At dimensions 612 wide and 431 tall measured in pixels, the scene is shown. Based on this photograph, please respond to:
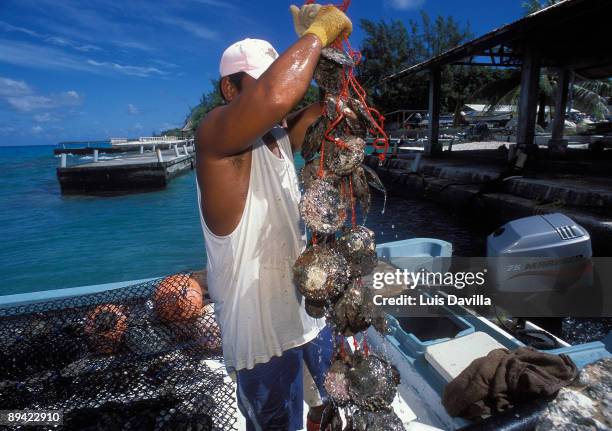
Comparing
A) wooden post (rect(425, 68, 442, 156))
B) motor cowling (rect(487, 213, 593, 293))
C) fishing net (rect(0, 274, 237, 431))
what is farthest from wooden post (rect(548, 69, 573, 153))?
fishing net (rect(0, 274, 237, 431))

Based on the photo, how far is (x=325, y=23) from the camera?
4.40 ft

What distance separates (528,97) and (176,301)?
1438cm

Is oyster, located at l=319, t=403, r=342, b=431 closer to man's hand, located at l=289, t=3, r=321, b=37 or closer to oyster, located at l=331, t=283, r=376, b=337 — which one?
oyster, located at l=331, t=283, r=376, b=337

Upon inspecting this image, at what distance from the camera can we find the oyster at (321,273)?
144cm

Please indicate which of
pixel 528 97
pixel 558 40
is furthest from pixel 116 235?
pixel 558 40

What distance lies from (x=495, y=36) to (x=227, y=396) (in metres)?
13.7

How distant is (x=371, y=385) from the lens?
1488mm

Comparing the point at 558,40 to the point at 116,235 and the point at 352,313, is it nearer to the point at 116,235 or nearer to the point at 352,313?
the point at 352,313

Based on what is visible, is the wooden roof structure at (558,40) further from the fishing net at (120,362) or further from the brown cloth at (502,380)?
the fishing net at (120,362)

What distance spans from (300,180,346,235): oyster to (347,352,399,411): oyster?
24.2 inches

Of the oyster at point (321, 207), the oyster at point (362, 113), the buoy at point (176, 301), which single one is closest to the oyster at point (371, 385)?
the oyster at point (321, 207)

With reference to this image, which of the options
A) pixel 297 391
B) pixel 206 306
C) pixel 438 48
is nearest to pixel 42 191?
pixel 206 306

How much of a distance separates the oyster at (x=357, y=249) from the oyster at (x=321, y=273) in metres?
0.05

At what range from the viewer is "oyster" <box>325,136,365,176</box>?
1430 mm
